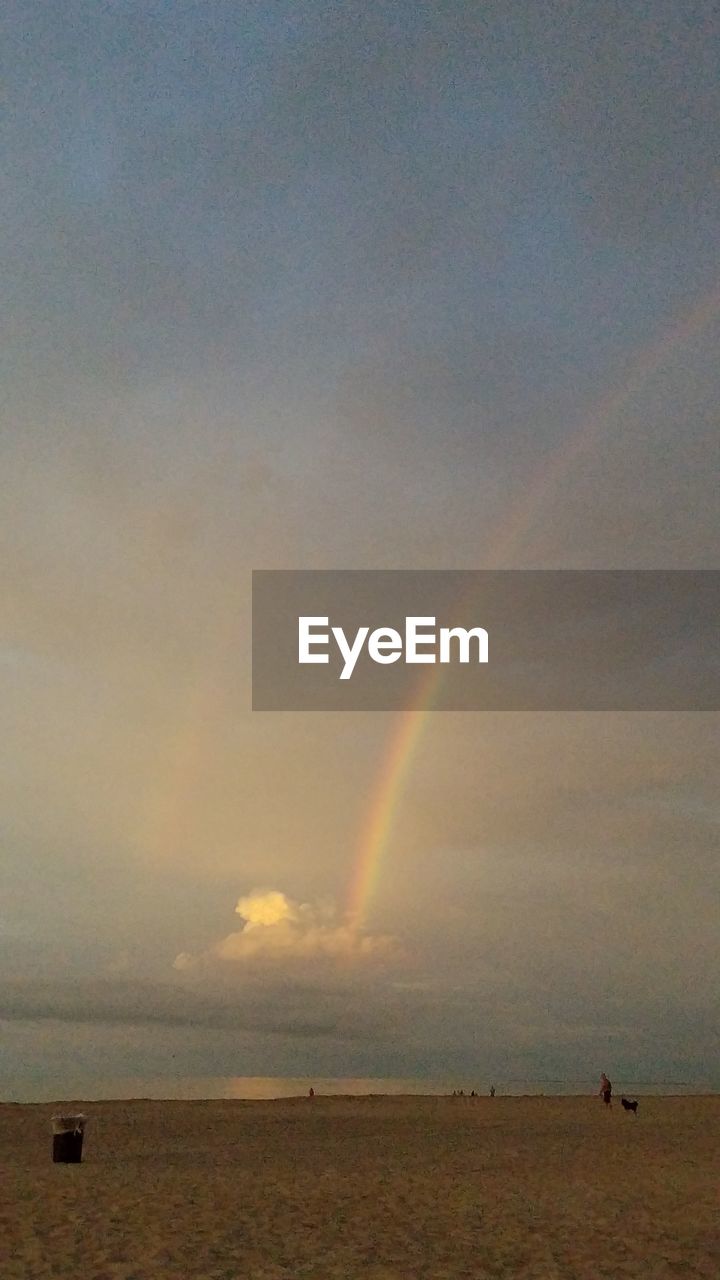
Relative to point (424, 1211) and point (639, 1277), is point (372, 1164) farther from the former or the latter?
point (639, 1277)

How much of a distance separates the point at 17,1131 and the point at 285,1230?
18.2 meters

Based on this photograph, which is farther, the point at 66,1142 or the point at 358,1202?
the point at 66,1142

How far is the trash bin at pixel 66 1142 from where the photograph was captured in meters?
25.2

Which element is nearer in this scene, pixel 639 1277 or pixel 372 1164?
pixel 639 1277

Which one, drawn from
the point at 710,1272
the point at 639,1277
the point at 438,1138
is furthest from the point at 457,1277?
the point at 438,1138

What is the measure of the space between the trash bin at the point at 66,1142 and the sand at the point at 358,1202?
0.37 m

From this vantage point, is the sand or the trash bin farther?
the trash bin

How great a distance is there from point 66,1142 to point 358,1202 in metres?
7.95

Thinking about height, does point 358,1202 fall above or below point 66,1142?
below

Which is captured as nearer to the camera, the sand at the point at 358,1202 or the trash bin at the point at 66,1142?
the sand at the point at 358,1202

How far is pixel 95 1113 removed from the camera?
4178 cm

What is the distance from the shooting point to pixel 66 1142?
2531 centimetres

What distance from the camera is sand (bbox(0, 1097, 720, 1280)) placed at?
607 inches

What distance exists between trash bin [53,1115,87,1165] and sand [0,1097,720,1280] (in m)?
0.37
